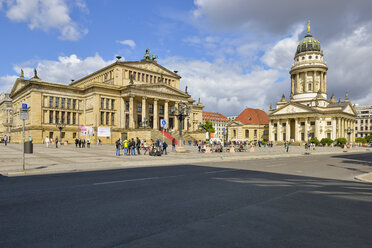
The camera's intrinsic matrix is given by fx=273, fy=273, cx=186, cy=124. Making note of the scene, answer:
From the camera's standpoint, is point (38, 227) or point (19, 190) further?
point (19, 190)

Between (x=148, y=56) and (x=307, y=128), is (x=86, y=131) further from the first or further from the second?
(x=307, y=128)

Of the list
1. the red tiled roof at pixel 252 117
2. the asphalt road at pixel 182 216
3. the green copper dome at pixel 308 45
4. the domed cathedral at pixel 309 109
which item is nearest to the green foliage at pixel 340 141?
the domed cathedral at pixel 309 109

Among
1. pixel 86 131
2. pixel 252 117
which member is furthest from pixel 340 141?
pixel 86 131

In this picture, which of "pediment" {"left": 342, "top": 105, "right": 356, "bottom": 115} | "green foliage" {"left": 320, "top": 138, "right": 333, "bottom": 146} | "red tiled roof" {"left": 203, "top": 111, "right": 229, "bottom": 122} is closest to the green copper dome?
"pediment" {"left": 342, "top": 105, "right": 356, "bottom": 115}

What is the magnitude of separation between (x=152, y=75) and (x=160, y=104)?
7063mm

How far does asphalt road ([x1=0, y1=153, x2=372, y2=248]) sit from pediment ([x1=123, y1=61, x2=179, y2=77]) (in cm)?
5423

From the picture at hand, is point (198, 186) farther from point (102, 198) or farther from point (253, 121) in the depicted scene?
point (253, 121)

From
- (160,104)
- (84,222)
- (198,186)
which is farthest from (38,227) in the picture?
(160,104)

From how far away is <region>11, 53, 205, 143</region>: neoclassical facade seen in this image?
52.2 meters

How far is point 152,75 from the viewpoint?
64312 mm

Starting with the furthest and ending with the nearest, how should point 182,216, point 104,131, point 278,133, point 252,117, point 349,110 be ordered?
point 252,117 < point 278,133 < point 349,110 < point 104,131 < point 182,216

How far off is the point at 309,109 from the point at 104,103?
58901 millimetres

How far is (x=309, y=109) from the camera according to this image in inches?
3191

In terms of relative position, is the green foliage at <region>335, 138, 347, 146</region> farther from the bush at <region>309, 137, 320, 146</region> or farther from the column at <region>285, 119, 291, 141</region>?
the column at <region>285, 119, 291, 141</region>
